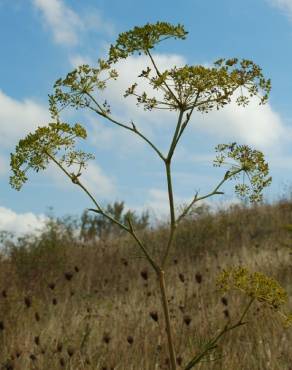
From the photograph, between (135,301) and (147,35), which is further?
(135,301)

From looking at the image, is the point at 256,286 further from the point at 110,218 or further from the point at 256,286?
the point at 110,218

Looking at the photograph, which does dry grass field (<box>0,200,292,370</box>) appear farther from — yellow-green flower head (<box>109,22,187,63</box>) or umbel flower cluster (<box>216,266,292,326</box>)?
yellow-green flower head (<box>109,22,187,63</box>)

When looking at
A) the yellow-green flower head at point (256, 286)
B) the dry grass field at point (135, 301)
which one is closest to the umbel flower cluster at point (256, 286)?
the yellow-green flower head at point (256, 286)

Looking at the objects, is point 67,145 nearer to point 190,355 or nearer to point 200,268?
point 190,355

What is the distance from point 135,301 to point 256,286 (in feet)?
17.4

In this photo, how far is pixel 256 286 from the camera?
110 inches

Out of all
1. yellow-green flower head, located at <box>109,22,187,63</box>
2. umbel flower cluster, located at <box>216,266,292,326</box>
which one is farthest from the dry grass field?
yellow-green flower head, located at <box>109,22,187,63</box>

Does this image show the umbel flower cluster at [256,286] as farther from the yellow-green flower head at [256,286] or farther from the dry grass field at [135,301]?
the dry grass field at [135,301]

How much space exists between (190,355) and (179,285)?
12.0 feet

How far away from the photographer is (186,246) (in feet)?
40.9

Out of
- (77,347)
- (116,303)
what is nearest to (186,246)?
(116,303)

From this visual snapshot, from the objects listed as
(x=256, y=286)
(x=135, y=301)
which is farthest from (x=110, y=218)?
(x=135, y=301)

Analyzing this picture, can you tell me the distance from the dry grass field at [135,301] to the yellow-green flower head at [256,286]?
49 centimetres

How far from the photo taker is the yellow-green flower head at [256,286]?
2.77 meters
